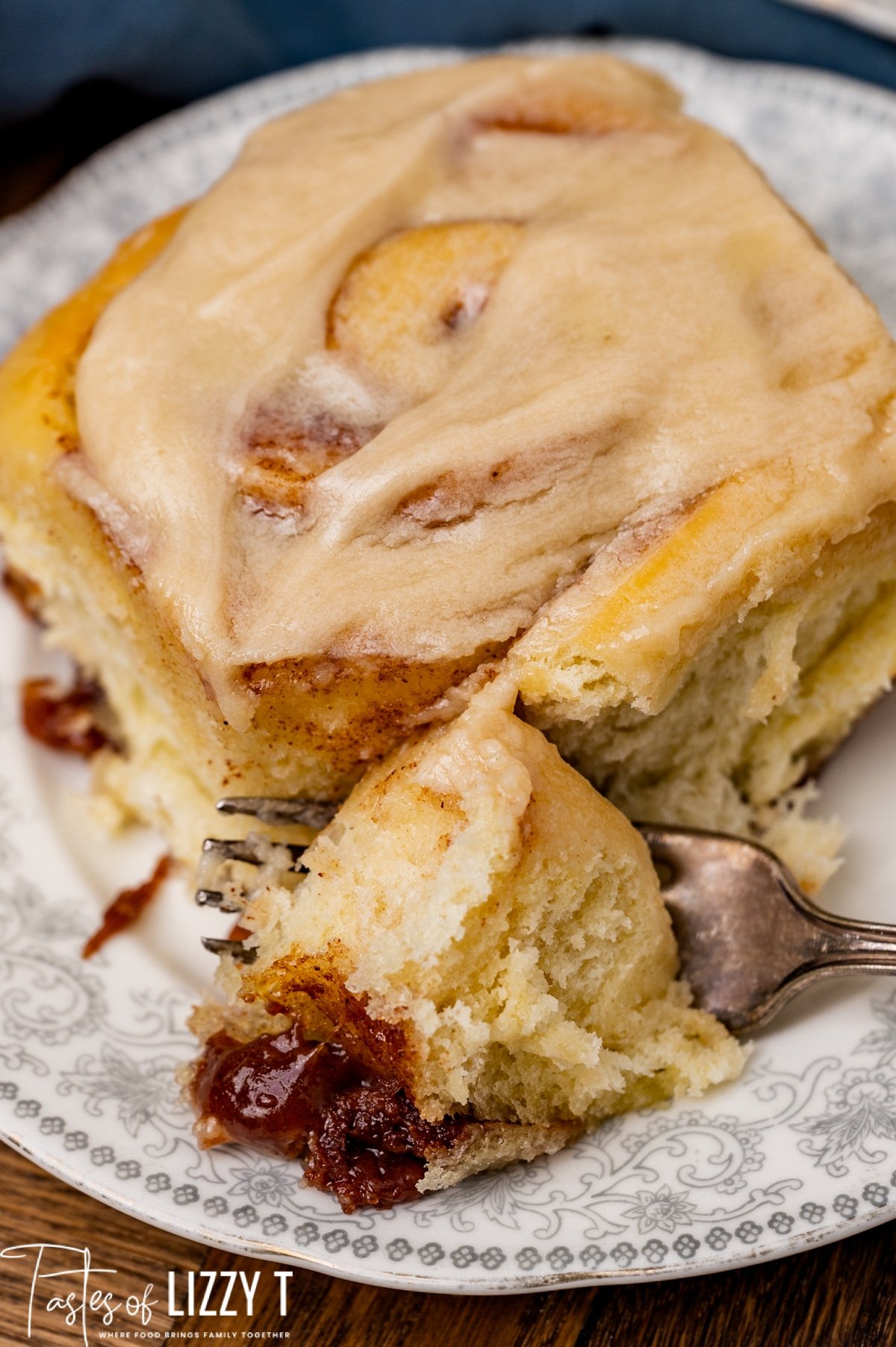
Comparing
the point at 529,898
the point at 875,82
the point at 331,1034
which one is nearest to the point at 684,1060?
the point at 529,898

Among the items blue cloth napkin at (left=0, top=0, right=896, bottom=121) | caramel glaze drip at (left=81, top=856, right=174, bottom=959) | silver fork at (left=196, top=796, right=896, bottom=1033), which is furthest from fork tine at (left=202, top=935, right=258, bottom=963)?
blue cloth napkin at (left=0, top=0, right=896, bottom=121)

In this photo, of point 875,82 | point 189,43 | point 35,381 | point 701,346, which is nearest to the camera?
point 701,346

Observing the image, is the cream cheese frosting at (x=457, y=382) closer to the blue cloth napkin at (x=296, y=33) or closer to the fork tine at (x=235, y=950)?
the fork tine at (x=235, y=950)

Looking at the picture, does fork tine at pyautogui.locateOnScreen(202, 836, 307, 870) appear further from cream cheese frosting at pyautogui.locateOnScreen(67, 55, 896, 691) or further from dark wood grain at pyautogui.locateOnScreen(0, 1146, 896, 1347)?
dark wood grain at pyautogui.locateOnScreen(0, 1146, 896, 1347)

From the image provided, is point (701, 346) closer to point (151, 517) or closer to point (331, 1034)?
point (151, 517)

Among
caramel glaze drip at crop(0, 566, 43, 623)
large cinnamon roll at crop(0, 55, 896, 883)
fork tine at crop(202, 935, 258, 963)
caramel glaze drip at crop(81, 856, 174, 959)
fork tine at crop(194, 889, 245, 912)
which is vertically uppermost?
large cinnamon roll at crop(0, 55, 896, 883)

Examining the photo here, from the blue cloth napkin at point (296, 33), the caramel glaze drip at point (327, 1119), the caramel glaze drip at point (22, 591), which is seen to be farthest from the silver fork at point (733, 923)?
the blue cloth napkin at point (296, 33)
